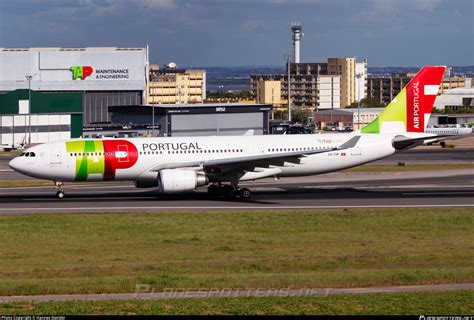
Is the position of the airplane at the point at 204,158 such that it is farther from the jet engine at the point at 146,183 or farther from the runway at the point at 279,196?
the runway at the point at 279,196

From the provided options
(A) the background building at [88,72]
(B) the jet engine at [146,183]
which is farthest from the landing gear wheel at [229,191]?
(A) the background building at [88,72]

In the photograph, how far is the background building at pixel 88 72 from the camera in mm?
155125

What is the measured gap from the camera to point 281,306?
20.5m

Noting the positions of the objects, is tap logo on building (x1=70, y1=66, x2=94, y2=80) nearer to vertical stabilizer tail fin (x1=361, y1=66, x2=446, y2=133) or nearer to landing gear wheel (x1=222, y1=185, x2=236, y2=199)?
vertical stabilizer tail fin (x1=361, y1=66, x2=446, y2=133)

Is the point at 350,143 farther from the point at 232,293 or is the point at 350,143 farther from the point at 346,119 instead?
the point at 346,119

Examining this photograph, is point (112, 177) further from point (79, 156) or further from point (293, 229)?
point (293, 229)

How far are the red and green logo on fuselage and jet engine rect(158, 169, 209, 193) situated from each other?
242cm

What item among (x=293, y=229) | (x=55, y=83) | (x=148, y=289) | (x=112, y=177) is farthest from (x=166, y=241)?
(x=55, y=83)

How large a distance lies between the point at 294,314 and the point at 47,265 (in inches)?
495

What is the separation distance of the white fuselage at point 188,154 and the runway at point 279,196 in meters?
1.52

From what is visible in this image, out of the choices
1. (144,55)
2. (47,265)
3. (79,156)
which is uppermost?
(144,55)

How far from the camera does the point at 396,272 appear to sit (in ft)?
86.2

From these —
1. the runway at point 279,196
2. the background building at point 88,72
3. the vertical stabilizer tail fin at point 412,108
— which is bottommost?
the runway at point 279,196

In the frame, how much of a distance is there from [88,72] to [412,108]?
11319 centimetres
